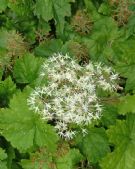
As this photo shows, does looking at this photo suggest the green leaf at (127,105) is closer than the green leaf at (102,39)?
Yes

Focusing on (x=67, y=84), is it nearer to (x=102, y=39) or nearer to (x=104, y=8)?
(x=102, y=39)

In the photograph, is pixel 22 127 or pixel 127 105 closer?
pixel 127 105

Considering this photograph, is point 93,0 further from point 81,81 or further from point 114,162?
point 114,162

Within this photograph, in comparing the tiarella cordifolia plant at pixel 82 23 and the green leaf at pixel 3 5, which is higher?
the green leaf at pixel 3 5

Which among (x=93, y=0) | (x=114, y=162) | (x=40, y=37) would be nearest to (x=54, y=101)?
(x=114, y=162)

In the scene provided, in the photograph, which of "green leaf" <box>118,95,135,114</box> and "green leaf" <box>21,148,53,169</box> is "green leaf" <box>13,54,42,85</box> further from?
"green leaf" <box>118,95,135,114</box>

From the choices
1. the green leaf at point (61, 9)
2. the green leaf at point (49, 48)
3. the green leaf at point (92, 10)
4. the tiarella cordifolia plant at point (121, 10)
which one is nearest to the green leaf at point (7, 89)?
the green leaf at point (49, 48)

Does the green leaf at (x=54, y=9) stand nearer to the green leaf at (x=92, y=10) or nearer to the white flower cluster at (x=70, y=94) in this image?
the green leaf at (x=92, y=10)

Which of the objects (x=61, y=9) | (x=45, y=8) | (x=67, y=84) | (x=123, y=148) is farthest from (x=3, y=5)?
(x=123, y=148)
